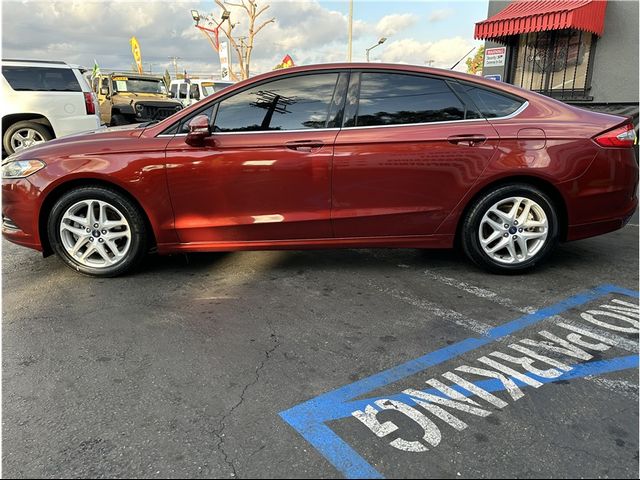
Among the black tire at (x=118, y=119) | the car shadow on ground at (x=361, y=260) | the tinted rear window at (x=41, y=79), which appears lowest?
the car shadow on ground at (x=361, y=260)

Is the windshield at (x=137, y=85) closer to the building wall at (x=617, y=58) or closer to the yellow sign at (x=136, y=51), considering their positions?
the building wall at (x=617, y=58)

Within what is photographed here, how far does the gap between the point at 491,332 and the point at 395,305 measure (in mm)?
683

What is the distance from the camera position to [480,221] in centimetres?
400

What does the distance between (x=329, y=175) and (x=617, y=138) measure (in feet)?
7.44

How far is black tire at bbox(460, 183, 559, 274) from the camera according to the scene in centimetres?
394

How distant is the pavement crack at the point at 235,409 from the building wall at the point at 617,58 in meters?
9.69

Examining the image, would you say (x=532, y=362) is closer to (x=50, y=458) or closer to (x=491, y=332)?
(x=491, y=332)

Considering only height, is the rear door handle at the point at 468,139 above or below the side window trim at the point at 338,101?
below

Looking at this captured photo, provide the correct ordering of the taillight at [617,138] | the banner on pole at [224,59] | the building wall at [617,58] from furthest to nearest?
the banner on pole at [224,59], the building wall at [617,58], the taillight at [617,138]

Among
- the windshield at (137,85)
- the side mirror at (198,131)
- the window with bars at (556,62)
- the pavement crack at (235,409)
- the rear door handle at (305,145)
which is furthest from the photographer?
the windshield at (137,85)

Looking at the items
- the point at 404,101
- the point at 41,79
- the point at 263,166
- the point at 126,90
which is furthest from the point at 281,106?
the point at 126,90

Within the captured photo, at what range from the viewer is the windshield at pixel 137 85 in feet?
55.6

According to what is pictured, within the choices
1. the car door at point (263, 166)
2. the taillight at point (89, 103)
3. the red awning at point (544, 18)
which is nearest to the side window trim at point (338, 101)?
the car door at point (263, 166)

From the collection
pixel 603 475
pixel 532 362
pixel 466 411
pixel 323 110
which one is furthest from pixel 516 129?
pixel 603 475
